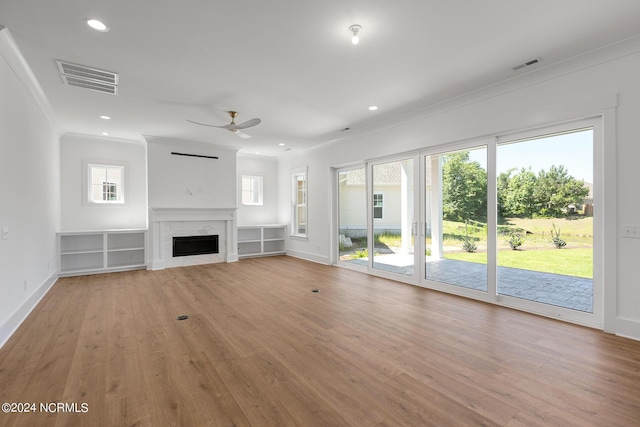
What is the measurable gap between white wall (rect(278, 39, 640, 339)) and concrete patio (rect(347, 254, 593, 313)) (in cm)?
34

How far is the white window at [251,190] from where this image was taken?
27.9ft

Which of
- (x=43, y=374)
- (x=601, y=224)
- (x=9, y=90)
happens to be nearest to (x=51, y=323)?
(x=43, y=374)

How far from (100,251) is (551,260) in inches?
307

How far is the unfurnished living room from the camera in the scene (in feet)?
6.73

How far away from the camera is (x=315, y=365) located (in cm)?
237

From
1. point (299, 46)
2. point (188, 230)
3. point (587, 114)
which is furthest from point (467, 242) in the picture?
point (188, 230)

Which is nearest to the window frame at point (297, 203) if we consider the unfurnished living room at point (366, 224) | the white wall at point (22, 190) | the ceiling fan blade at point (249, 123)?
the unfurnished living room at point (366, 224)

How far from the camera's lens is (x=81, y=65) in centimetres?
328

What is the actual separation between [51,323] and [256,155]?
6099mm

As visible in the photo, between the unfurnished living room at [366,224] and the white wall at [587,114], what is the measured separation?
0.02m

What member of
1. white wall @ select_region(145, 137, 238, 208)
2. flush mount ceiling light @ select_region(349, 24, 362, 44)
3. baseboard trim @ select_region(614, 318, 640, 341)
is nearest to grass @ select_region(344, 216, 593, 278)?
baseboard trim @ select_region(614, 318, 640, 341)

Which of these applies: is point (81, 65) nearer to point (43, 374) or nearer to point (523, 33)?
point (43, 374)

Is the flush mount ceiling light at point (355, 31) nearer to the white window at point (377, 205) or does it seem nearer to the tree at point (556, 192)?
the tree at point (556, 192)

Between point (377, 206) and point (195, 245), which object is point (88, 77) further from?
point (377, 206)
